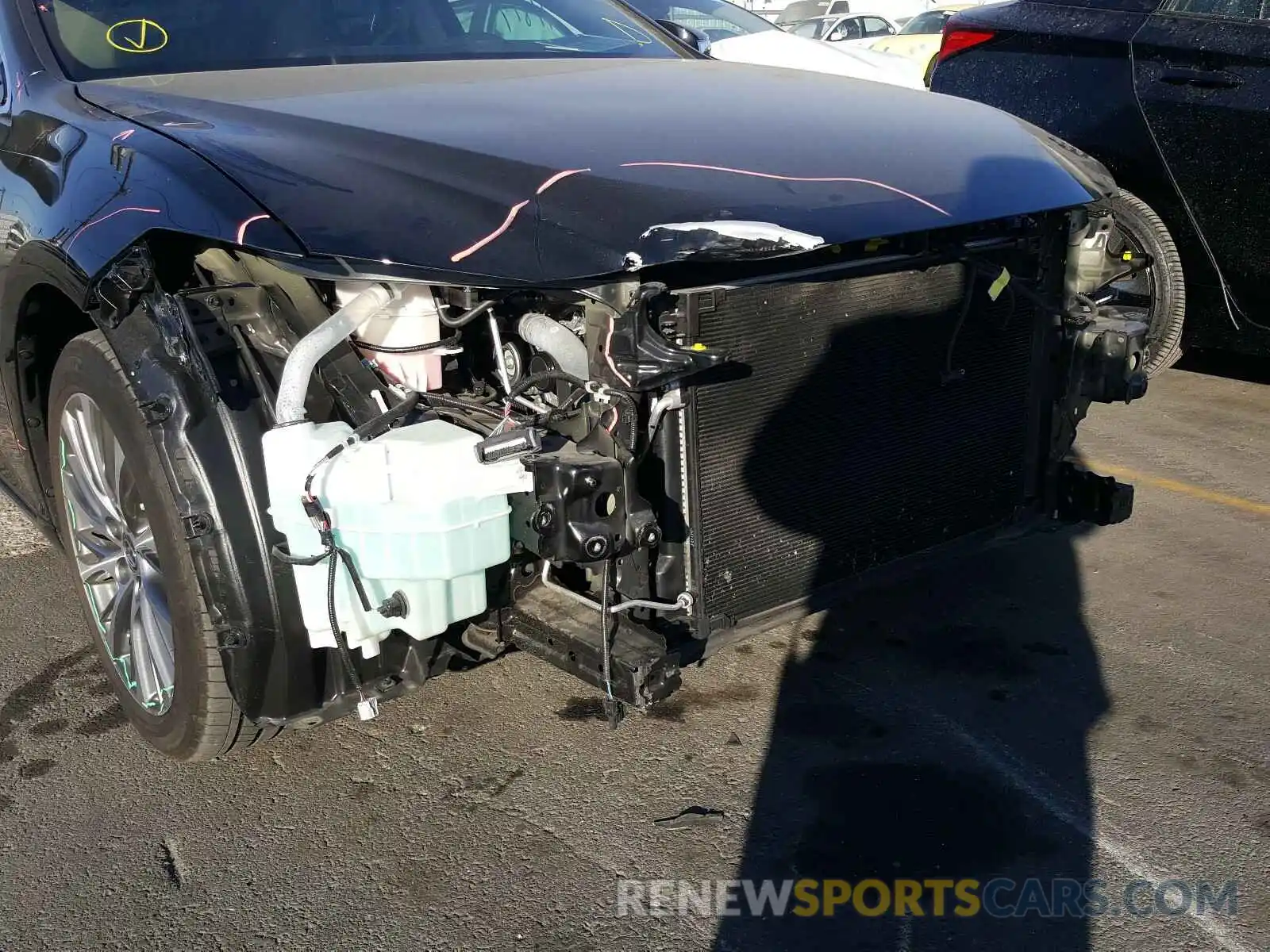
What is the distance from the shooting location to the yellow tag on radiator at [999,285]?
105 inches

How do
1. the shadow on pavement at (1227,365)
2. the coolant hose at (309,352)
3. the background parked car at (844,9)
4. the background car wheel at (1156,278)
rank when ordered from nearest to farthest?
1. the coolant hose at (309,352)
2. the background car wheel at (1156,278)
3. the shadow on pavement at (1227,365)
4. the background parked car at (844,9)

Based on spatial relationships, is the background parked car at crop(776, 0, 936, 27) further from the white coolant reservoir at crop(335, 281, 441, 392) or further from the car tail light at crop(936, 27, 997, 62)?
the white coolant reservoir at crop(335, 281, 441, 392)

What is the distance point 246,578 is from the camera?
2.22m

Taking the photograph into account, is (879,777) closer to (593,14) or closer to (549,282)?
(549,282)

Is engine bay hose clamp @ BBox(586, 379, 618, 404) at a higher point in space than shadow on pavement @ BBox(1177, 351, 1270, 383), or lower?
higher

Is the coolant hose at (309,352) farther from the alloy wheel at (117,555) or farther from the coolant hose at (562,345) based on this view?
the alloy wheel at (117,555)

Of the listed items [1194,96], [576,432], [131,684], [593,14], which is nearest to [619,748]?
[576,432]

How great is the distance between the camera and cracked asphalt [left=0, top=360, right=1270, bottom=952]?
2.23 m

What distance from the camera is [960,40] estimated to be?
5.35 m

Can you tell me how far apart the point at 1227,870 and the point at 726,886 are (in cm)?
97

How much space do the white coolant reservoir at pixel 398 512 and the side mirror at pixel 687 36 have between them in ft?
7.36

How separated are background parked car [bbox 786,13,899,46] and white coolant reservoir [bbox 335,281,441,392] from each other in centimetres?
1675

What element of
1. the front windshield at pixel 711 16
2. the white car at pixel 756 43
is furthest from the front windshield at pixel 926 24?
the front windshield at pixel 711 16

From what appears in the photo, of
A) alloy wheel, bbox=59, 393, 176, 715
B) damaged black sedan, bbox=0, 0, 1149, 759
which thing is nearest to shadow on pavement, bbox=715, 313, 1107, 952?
Answer: damaged black sedan, bbox=0, 0, 1149, 759
